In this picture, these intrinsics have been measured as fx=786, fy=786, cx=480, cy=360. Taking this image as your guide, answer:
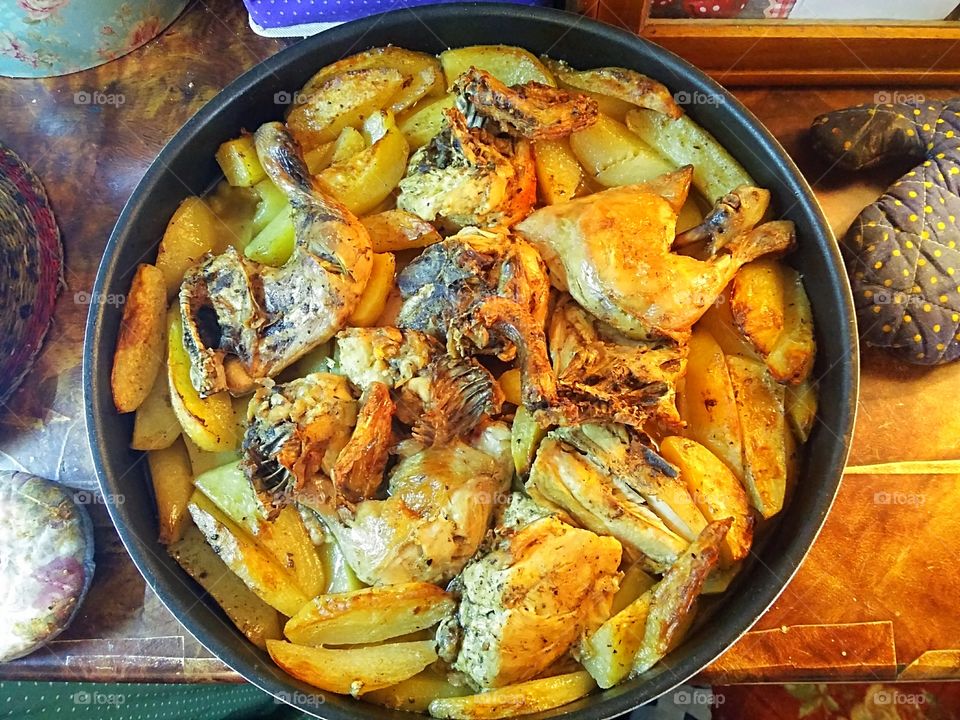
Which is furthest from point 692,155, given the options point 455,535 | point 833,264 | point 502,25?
point 455,535

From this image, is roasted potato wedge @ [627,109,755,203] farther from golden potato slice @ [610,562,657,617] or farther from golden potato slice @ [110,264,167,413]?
golden potato slice @ [110,264,167,413]

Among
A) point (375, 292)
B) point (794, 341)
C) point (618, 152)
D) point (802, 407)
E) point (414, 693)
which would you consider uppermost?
point (618, 152)

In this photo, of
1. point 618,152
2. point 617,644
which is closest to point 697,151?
Answer: point 618,152

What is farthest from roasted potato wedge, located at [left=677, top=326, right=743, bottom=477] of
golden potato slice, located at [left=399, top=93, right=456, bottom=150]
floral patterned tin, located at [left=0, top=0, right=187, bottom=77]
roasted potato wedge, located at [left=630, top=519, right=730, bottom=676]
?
floral patterned tin, located at [left=0, top=0, right=187, bottom=77]

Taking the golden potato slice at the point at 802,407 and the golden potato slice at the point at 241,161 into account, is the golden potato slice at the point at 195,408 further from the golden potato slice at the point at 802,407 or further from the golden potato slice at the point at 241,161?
the golden potato slice at the point at 802,407

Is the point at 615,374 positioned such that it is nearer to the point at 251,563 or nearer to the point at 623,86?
the point at 623,86

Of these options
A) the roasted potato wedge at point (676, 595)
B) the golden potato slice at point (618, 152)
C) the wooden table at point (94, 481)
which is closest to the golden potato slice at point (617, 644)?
the roasted potato wedge at point (676, 595)
